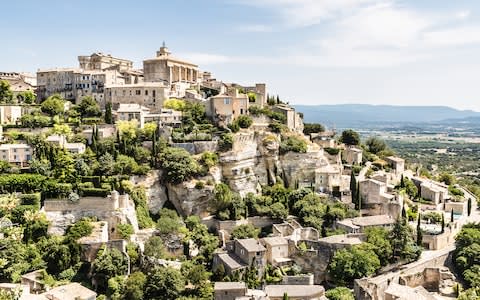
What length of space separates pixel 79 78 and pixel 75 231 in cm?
2856

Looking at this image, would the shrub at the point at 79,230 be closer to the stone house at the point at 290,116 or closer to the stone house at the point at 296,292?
the stone house at the point at 296,292

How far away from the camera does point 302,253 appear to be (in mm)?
40781

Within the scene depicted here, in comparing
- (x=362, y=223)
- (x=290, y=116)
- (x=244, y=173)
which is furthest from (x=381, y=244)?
(x=290, y=116)

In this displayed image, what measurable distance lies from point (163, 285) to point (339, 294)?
12.6 m

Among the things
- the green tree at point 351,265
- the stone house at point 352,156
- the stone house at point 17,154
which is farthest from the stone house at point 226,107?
the green tree at point 351,265

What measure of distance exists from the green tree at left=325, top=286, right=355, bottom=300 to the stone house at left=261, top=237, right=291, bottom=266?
17.0ft

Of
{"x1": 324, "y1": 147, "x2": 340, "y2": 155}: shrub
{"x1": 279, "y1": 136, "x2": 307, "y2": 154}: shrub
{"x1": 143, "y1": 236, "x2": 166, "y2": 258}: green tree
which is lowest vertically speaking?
{"x1": 143, "y1": 236, "x2": 166, "y2": 258}: green tree

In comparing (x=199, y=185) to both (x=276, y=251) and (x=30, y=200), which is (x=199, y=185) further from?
(x=30, y=200)

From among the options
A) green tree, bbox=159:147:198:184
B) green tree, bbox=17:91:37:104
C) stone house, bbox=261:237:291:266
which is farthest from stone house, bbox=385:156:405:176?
green tree, bbox=17:91:37:104

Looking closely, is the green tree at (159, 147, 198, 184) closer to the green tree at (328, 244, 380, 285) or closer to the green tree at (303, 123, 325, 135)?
the green tree at (328, 244, 380, 285)

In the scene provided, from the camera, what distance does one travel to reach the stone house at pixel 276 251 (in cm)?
4047

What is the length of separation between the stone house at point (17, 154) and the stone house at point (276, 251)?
22879 mm

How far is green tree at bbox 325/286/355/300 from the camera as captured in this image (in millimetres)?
35166

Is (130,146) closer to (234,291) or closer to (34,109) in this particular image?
(34,109)
